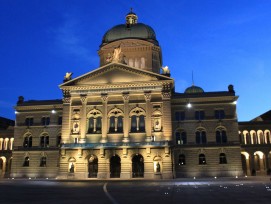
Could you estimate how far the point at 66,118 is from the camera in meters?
58.2

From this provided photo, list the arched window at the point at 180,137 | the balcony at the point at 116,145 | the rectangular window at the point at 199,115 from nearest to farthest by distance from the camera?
the balcony at the point at 116,145 → the arched window at the point at 180,137 → the rectangular window at the point at 199,115

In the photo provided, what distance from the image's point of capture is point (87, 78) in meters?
59.4

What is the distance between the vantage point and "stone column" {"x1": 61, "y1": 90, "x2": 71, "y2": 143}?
57188mm

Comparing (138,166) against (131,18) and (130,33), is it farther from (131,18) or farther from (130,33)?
(131,18)

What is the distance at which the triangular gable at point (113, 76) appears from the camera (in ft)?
189

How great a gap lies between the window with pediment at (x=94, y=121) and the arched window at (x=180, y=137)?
14527 mm

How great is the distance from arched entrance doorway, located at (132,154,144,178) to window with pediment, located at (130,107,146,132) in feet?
15.6

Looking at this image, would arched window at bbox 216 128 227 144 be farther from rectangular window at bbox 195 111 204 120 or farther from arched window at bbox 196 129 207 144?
rectangular window at bbox 195 111 204 120

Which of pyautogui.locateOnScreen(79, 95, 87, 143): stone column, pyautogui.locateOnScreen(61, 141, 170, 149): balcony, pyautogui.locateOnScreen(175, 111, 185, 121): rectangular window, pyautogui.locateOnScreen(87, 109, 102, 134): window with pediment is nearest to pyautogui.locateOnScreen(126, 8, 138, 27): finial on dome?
pyautogui.locateOnScreen(79, 95, 87, 143): stone column

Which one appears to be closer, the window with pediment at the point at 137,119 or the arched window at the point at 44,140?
the window with pediment at the point at 137,119

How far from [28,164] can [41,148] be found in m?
4.16

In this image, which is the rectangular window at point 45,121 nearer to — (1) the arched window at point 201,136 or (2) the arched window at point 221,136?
(1) the arched window at point 201,136

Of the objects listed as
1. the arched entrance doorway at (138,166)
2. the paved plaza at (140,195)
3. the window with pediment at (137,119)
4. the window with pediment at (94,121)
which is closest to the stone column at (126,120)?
the window with pediment at (137,119)

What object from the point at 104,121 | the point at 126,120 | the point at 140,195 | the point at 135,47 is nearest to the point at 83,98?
the point at 104,121
